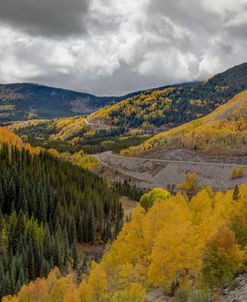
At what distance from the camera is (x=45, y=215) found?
363 ft

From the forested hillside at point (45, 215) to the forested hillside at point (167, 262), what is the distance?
31.7 meters

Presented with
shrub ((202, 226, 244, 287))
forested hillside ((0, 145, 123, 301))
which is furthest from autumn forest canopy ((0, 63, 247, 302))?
forested hillside ((0, 145, 123, 301))

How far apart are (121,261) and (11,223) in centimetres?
5280

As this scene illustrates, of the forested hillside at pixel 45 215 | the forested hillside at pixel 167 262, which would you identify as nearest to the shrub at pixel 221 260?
the forested hillside at pixel 167 262

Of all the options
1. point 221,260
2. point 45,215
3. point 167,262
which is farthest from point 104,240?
point 221,260

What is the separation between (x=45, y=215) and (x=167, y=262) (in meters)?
75.9

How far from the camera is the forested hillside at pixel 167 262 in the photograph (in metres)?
36.8

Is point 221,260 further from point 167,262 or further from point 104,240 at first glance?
point 104,240

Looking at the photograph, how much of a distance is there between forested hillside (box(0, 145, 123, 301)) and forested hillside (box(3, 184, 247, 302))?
31.7 meters

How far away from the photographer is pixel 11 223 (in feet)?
305

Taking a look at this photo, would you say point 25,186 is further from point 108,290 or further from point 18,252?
point 108,290

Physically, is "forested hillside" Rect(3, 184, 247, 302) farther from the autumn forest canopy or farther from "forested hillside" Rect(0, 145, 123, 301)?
"forested hillside" Rect(0, 145, 123, 301)

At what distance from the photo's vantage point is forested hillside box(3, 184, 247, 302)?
121 feet

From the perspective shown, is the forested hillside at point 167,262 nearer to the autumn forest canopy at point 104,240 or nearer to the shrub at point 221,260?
the shrub at point 221,260
